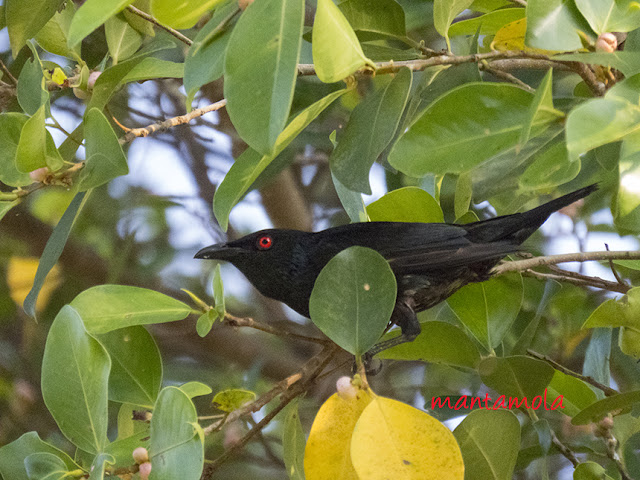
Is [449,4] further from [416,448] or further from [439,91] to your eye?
[416,448]

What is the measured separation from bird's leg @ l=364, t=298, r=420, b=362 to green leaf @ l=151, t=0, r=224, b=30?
43.2 inches

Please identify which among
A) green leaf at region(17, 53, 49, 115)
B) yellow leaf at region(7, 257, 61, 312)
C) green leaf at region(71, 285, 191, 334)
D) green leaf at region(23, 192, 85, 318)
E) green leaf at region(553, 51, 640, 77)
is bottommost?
yellow leaf at region(7, 257, 61, 312)

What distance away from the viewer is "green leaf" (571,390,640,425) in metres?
1.60

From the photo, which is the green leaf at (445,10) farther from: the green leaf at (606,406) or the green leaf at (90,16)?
the green leaf at (606,406)

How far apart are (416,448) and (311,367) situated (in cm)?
68

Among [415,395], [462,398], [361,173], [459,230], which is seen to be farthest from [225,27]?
[415,395]

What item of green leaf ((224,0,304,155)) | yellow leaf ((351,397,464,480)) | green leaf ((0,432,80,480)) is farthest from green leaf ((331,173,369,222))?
green leaf ((0,432,80,480))

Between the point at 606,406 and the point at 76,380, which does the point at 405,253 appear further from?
the point at 76,380

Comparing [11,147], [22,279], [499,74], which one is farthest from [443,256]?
[22,279]

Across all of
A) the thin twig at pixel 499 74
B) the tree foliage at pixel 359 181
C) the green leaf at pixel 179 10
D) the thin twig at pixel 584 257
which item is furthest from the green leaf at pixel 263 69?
the thin twig at pixel 584 257

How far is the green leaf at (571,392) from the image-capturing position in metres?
1.86

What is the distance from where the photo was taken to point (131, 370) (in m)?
1.66

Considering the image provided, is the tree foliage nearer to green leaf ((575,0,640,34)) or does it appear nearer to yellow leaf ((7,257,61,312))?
green leaf ((575,0,640,34))

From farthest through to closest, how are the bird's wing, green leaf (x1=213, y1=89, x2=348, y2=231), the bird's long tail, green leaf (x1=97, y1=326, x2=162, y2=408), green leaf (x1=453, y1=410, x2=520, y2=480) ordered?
the bird's long tail
the bird's wing
green leaf (x1=97, y1=326, x2=162, y2=408)
green leaf (x1=453, y1=410, x2=520, y2=480)
green leaf (x1=213, y1=89, x2=348, y2=231)
